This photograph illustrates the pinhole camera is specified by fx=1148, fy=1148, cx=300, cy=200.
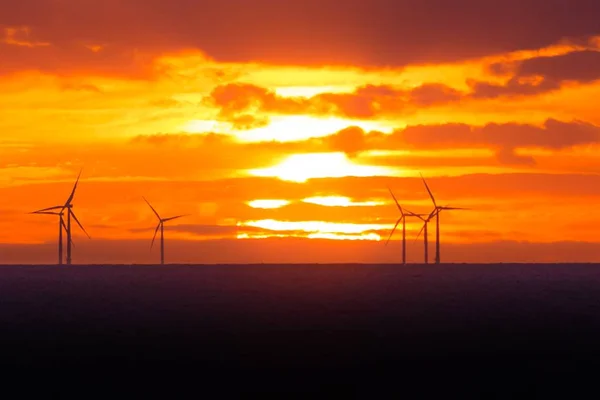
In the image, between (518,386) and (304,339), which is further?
(304,339)

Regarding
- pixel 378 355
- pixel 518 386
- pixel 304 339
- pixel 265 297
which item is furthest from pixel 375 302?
pixel 518 386

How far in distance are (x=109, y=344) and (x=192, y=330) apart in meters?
14.4

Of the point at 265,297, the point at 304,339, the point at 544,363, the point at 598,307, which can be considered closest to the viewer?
the point at 544,363

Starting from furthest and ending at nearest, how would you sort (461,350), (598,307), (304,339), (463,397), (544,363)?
1. (598,307)
2. (304,339)
3. (461,350)
4. (544,363)
5. (463,397)

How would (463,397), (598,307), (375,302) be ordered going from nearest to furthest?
(463,397) < (598,307) < (375,302)

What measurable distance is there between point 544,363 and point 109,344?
3355cm

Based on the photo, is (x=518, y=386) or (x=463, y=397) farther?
(x=518, y=386)

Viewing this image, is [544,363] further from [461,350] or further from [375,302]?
[375,302]

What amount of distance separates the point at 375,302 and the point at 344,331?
57.8m

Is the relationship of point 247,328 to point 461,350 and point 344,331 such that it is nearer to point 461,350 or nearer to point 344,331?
point 344,331

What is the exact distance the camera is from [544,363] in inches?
2931

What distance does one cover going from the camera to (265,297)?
179125 mm

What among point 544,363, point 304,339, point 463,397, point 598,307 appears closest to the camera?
point 463,397

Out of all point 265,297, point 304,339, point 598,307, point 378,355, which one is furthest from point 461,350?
point 265,297
